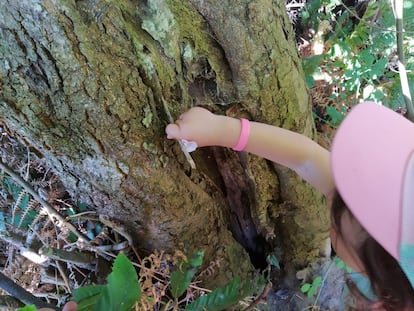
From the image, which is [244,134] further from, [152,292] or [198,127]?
[152,292]

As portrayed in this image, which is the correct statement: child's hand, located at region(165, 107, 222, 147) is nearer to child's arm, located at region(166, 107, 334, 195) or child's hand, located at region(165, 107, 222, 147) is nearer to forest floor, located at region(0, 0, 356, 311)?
child's arm, located at region(166, 107, 334, 195)

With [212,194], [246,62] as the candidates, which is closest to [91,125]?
[246,62]

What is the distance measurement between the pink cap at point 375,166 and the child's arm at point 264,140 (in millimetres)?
136

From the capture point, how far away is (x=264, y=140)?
3.46 feet

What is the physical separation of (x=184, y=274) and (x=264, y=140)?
0.39 meters

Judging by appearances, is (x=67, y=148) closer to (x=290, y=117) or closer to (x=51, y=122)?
(x=51, y=122)

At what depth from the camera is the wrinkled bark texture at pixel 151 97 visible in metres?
0.77

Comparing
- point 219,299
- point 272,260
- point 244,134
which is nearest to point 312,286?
point 272,260

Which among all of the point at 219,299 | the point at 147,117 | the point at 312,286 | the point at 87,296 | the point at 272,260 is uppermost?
the point at 147,117

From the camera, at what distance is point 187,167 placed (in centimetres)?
107

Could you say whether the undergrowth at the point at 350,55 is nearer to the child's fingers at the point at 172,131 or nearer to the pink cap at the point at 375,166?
the pink cap at the point at 375,166

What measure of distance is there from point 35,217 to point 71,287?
21 cm

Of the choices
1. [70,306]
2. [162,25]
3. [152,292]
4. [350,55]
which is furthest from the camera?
[350,55]

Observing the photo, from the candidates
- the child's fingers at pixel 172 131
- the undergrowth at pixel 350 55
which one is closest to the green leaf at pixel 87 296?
the child's fingers at pixel 172 131
